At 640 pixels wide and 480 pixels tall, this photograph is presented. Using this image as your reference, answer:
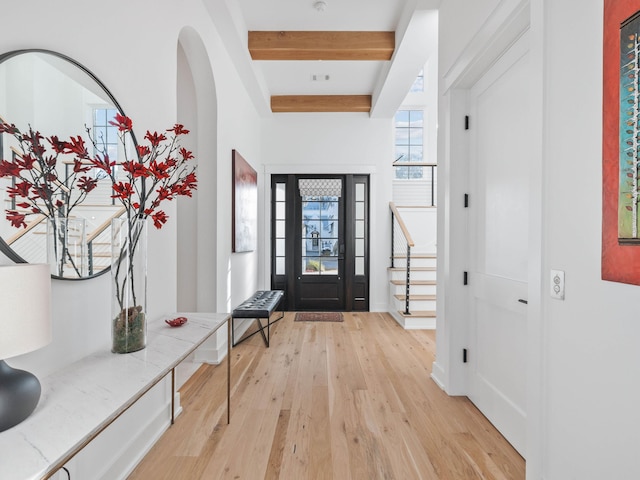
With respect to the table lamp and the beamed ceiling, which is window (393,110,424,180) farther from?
the table lamp

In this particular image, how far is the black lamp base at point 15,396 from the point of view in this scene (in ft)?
2.79

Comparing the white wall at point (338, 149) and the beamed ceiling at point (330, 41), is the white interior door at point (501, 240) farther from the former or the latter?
the white wall at point (338, 149)

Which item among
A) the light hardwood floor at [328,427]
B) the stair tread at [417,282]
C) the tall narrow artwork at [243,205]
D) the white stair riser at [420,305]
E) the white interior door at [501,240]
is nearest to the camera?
the light hardwood floor at [328,427]

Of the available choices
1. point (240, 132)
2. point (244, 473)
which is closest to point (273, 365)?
point (244, 473)

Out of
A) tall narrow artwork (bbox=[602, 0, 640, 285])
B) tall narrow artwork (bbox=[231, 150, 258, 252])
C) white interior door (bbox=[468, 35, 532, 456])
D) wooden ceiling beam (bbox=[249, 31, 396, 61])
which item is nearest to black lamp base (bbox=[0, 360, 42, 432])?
tall narrow artwork (bbox=[602, 0, 640, 285])

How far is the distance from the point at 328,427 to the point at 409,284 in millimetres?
2927

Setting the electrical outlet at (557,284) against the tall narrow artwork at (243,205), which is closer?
the electrical outlet at (557,284)

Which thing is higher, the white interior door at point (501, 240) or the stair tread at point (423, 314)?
the white interior door at point (501, 240)

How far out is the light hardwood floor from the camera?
178 centimetres

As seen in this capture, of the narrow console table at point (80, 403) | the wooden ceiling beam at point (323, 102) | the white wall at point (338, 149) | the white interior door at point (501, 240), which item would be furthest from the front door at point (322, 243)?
the narrow console table at point (80, 403)

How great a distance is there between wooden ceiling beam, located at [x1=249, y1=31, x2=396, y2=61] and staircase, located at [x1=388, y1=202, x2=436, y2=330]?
2.33 meters

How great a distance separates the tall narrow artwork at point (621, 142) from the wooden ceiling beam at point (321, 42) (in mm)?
2888

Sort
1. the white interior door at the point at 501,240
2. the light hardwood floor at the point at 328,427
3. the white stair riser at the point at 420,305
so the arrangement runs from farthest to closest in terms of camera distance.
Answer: the white stair riser at the point at 420,305
the white interior door at the point at 501,240
the light hardwood floor at the point at 328,427

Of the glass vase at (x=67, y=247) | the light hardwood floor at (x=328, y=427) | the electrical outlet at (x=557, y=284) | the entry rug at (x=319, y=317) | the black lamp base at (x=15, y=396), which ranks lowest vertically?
the entry rug at (x=319, y=317)
